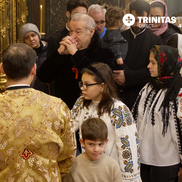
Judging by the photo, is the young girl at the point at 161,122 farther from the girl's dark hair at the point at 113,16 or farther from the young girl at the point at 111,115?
the girl's dark hair at the point at 113,16

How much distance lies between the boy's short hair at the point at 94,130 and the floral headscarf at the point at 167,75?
2.58 feet

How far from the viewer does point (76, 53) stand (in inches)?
113

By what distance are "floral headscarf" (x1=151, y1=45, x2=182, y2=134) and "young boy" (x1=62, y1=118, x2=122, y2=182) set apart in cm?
80

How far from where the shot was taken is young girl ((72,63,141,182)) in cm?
252

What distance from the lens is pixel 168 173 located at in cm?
290

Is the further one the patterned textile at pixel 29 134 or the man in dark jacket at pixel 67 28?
the man in dark jacket at pixel 67 28

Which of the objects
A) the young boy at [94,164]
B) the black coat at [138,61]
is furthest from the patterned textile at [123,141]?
the black coat at [138,61]

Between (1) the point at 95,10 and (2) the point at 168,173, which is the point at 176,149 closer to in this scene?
(2) the point at 168,173

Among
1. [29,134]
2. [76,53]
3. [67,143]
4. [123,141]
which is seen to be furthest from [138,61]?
[29,134]

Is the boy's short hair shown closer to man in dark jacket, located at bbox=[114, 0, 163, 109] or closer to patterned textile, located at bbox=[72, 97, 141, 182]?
patterned textile, located at bbox=[72, 97, 141, 182]

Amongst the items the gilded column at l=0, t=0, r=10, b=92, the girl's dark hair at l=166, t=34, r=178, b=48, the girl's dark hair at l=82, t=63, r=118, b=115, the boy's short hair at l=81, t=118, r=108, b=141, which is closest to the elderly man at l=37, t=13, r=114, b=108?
the girl's dark hair at l=82, t=63, r=118, b=115

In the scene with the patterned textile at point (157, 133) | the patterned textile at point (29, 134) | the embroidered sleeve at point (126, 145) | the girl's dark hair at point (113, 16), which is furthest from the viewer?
the girl's dark hair at point (113, 16)

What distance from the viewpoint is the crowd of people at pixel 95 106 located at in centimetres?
187

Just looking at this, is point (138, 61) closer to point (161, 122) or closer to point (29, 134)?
point (161, 122)
